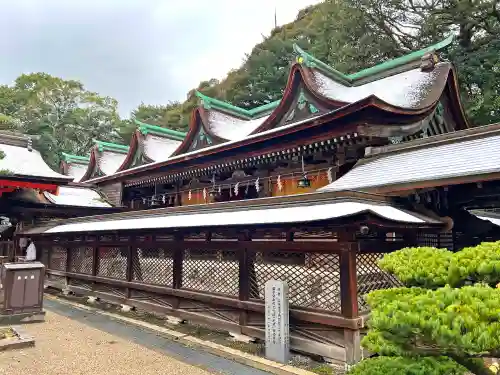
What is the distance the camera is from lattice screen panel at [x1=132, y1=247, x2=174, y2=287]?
9656mm

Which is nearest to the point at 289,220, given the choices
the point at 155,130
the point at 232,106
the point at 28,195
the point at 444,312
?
the point at 444,312

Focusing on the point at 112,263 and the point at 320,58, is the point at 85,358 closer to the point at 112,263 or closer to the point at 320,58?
the point at 112,263

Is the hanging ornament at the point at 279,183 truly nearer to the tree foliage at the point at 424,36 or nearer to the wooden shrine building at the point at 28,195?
the wooden shrine building at the point at 28,195

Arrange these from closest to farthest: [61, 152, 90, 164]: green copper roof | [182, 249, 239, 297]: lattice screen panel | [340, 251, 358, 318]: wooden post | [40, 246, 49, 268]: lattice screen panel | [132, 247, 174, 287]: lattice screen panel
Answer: [340, 251, 358, 318]: wooden post, [182, 249, 239, 297]: lattice screen panel, [132, 247, 174, 287]: lattice screen panel, [40, 246, 49, 268]: lattice screen panel, [61, 152, 90, 164]: green copper roof

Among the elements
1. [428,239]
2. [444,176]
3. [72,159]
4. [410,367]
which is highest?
[72,159]

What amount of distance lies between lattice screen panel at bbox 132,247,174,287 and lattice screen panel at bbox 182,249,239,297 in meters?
0.67

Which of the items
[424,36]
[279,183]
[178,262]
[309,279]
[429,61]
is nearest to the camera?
[309,279]

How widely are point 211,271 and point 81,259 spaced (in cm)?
693

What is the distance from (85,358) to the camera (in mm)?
6527

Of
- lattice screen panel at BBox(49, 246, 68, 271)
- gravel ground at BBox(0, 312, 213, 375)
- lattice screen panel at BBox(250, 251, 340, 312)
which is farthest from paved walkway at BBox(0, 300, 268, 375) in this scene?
lattice screen panel at BBox(49, 246, 68, 271)

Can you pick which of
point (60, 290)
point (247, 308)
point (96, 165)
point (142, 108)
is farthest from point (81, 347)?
point (142, 108)

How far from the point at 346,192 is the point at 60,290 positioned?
12.6m

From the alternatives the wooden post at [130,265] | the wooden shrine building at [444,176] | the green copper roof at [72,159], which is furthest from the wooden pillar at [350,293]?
the green copper roof at [72,159]

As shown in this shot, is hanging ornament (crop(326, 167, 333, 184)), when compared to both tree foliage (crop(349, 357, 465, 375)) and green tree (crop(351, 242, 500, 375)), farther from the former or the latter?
green tree (crop(351, 242, 500, 375))
